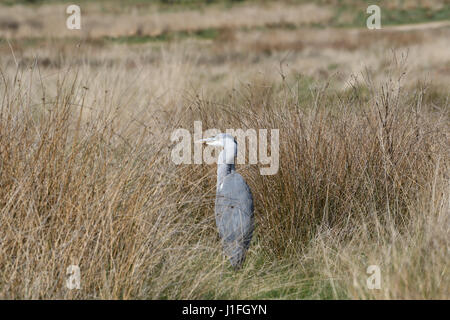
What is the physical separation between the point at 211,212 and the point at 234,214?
2.12 feet

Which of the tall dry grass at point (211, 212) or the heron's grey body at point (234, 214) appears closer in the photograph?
the tall dry grass at point (211, 212)

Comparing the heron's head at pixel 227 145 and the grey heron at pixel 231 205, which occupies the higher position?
the heron's head at pixel 227 145

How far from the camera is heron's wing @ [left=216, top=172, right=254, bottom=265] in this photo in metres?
2.77

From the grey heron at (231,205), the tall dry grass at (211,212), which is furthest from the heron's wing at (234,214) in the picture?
the tall dry grass at (211,212)

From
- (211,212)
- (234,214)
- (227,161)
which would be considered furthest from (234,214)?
(211,212)

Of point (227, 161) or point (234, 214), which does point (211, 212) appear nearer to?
point (234, 214)

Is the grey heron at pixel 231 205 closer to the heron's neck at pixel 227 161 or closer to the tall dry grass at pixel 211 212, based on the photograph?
the heron's neck at pixel 227 161

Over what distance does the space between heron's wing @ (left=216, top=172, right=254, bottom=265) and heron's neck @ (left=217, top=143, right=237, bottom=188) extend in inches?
1.4

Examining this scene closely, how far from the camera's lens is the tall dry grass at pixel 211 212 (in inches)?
99.9

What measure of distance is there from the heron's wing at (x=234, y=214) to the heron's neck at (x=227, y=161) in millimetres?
36

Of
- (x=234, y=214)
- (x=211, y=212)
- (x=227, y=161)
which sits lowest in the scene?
(x=211, y=212)

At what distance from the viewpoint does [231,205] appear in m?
2.79
